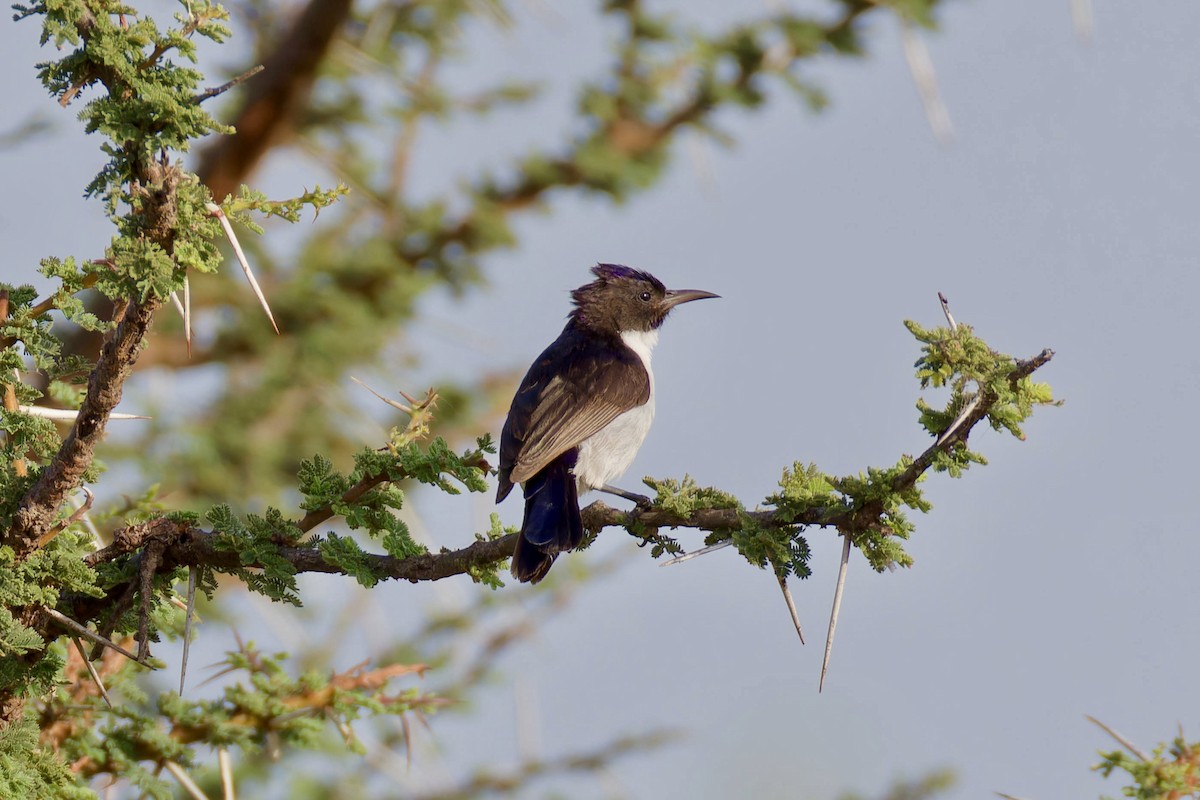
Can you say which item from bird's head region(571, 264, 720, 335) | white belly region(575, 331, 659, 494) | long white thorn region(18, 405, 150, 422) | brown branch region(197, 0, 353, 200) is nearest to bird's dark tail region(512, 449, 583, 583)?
white belly region(575, 331, 659, 494)

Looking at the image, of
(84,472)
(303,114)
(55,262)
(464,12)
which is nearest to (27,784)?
(84,472)

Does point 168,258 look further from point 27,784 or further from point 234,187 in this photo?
point 234,187

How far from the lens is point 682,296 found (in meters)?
8.07

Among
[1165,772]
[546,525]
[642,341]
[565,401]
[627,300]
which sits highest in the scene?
[627,300]

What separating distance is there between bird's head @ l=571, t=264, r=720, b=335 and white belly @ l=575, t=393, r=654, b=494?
1.33 meters

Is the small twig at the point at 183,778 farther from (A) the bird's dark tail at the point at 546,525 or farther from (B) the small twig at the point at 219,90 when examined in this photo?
(B) the small twig at the point at 219,90

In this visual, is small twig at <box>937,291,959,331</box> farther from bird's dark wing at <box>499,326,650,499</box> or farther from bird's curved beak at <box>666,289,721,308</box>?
bird's curved beak at <box>666,289,721,308</box>

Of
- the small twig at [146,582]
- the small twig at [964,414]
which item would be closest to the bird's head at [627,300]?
the small twig at [146,582]

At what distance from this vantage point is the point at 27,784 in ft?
11.8

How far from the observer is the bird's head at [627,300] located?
798 centimetres

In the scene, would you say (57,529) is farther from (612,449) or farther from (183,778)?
(612,449)

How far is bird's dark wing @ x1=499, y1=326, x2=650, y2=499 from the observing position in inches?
236

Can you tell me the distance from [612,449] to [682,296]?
1877mm

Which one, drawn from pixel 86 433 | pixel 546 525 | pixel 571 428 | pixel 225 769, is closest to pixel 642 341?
pixel 571 428
